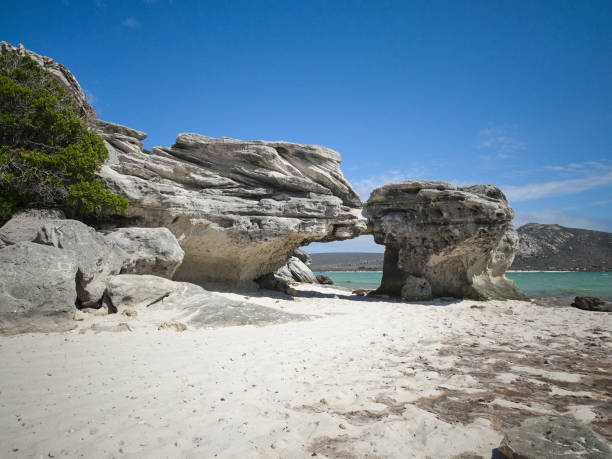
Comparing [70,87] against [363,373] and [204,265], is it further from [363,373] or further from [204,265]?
[363,373]

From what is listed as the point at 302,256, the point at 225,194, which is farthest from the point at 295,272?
the point at 225,194

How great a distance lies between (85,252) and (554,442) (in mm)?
7933

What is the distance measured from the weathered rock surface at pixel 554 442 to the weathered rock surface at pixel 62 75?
51.9ft

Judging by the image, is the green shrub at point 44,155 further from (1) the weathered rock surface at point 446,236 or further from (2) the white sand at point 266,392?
(1) the weathered rock surface at point 446,236

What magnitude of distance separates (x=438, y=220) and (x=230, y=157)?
10214mm

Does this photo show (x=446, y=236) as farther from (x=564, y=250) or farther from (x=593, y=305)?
(x=564, y=250)

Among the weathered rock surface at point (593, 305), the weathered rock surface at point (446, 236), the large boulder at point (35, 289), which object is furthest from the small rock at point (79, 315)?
the weathered rock surface at point (593, 305)

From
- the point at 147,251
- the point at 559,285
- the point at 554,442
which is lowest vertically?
the point at 559,285

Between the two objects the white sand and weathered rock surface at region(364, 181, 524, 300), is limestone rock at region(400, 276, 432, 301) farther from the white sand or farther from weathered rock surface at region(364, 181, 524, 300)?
the white sand

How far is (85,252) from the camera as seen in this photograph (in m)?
6.72

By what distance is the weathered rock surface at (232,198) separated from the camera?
11836 millimetres

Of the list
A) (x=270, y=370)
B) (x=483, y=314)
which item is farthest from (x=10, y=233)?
(x=483, y=314)

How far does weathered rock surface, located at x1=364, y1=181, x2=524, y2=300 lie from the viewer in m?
15.0

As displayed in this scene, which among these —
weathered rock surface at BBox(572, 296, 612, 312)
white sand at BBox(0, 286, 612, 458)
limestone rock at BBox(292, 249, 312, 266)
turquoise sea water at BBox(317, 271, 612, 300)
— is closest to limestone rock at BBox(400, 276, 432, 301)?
weathered rock surface at BBox(572, 296, 612, 312)
